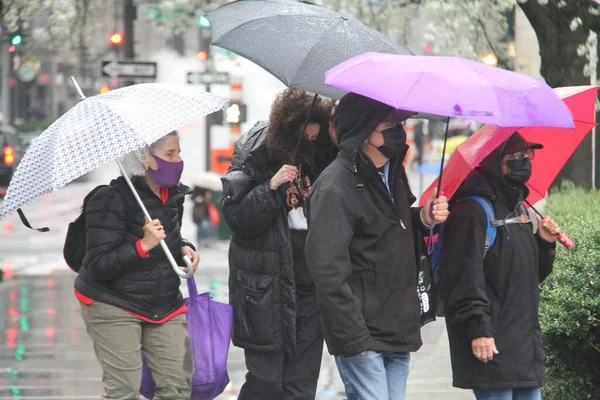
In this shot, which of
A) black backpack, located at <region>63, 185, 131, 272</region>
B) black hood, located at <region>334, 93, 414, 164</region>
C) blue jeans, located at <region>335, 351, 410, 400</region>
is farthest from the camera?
black backpack, located at <region>63, 185, 131, 272</region>

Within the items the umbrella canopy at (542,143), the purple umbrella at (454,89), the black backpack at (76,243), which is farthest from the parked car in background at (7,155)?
the purple umbrella at (454,89)

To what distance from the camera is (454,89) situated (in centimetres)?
432

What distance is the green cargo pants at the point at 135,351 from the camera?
539 centimetres

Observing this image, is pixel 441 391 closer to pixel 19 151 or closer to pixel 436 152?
pixel 19 151

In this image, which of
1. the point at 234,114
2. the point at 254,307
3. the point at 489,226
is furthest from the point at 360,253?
the point at 234,114

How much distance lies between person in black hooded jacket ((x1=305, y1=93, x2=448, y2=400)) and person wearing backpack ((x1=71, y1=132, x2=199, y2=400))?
3.61ft

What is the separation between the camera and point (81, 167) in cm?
504

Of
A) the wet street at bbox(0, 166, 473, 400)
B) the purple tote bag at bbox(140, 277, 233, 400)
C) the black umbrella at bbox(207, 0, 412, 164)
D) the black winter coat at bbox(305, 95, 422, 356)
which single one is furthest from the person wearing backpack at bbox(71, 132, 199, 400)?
the wet street at bbox(0, 166, 473, 400)

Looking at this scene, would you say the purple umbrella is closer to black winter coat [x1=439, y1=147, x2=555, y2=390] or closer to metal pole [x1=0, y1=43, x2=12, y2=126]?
black winter coat [x1=439, y1=147, x2=555, y2=390]

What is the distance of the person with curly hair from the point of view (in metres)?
5.72

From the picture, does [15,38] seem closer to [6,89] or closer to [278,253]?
[278,253]

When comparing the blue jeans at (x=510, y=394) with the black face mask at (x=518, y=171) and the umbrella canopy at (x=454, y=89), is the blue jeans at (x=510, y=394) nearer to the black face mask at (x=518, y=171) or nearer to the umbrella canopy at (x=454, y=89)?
the black face mask at (x=518, y=171)

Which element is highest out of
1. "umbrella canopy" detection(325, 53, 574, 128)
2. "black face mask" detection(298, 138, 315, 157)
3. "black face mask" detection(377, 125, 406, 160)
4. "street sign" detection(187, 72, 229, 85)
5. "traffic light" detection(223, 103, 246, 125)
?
"umbrella canopy" detection(325, 53, 574, 128)

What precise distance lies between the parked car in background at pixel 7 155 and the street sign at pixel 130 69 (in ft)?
44.0
